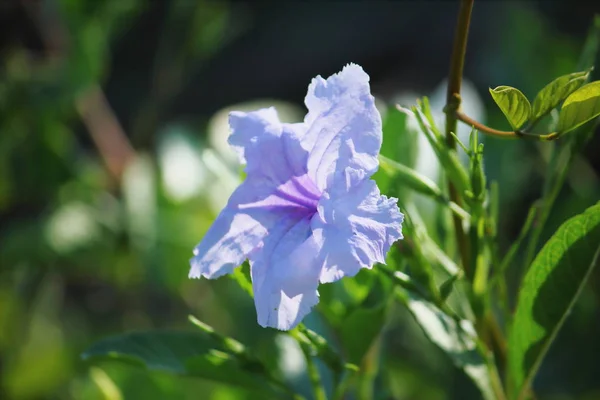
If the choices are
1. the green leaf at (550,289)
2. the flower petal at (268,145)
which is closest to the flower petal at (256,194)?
the flower petal at (268,145)

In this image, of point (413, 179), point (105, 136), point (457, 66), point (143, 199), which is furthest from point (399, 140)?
point (105, 136)

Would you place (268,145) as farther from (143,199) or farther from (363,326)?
(143,199)

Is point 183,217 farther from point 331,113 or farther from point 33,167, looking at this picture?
point 331,113

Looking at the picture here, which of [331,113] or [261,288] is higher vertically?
[331,113]

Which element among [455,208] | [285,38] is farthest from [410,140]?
[285,38]

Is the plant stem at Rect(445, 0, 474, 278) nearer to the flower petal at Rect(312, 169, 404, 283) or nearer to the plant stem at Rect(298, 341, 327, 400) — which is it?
the flower petal at Rect(312, 169, 404, 283)

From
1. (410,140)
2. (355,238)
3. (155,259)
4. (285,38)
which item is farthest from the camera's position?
(285,38)

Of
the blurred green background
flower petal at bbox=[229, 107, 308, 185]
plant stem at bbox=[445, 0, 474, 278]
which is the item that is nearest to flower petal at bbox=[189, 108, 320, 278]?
flower petal at bbox=[229, 107, 308, 185]
